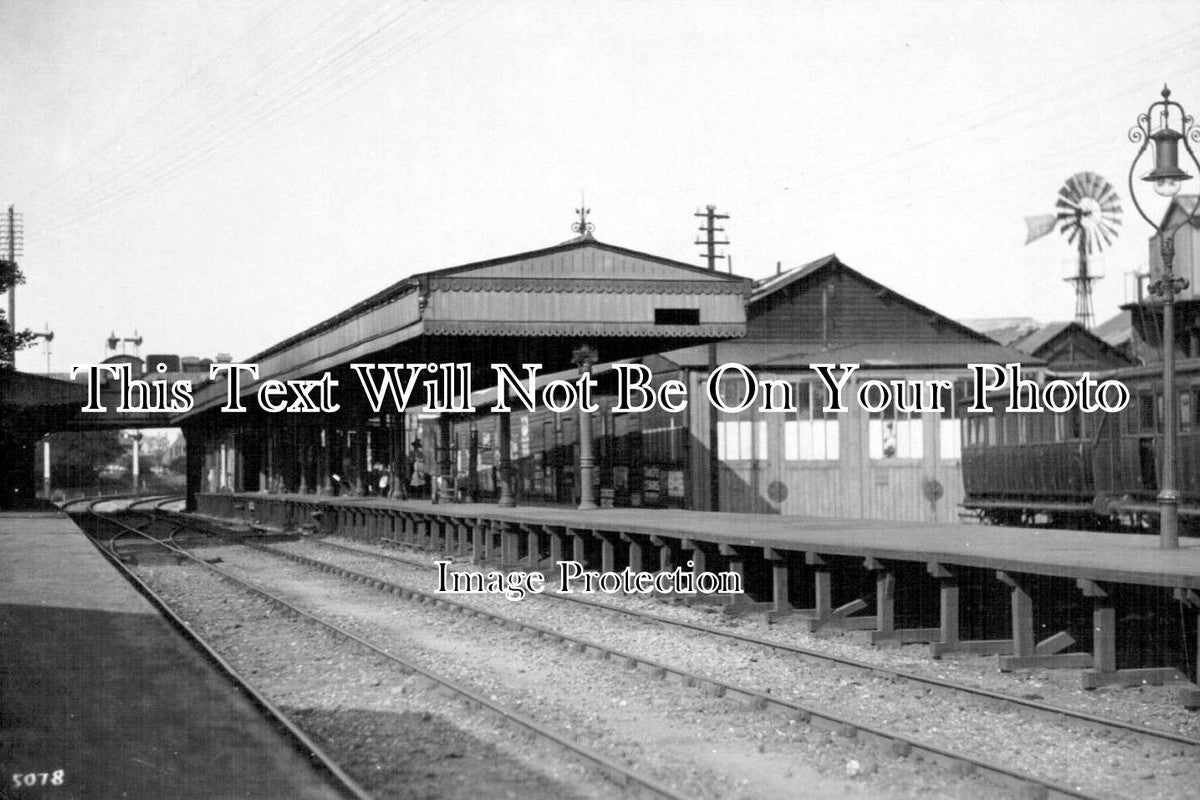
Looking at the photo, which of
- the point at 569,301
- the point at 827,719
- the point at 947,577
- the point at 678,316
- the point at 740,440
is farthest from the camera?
the point at 740,440

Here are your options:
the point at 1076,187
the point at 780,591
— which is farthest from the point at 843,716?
the point at 1076,187

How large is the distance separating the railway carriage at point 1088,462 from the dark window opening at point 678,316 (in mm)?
6270

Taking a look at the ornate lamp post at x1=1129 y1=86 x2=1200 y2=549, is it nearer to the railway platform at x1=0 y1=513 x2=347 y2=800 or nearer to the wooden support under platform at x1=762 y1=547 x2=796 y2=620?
the wooden support under platform at x1=762 y1=547 x2=796 y2=620

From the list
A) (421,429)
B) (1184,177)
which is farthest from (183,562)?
(421,429)

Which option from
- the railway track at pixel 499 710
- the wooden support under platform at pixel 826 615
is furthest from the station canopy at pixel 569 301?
the wooden support under platform at pixel 826 615

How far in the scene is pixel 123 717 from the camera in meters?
8.29

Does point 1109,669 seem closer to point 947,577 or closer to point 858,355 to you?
point 947,577

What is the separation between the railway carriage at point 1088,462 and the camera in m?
17.5

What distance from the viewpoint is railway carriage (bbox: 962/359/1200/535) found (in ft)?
57.3

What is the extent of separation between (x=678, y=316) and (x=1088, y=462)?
680 centimetres

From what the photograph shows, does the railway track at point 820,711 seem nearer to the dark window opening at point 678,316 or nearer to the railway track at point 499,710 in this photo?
the railway track at point 499,710

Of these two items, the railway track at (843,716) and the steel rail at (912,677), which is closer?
the railway track at (843,716)

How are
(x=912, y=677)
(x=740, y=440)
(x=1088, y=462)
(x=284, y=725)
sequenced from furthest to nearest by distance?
(x=740, y=440)
(x=1088, y=462)
(x=912, y=677)
(x=284, y=725)

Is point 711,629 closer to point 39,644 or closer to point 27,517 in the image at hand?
point 39,644
